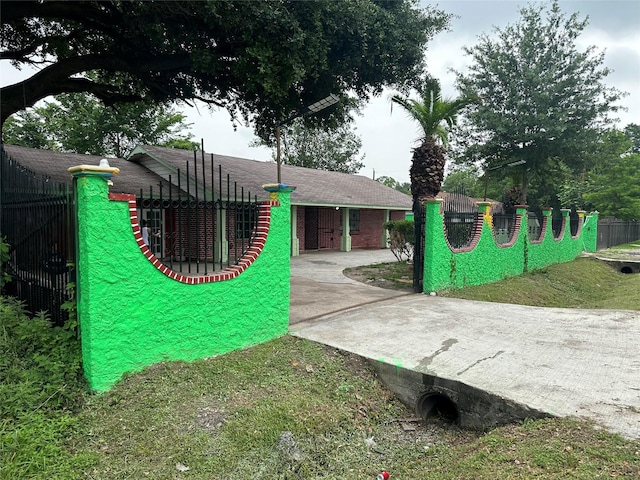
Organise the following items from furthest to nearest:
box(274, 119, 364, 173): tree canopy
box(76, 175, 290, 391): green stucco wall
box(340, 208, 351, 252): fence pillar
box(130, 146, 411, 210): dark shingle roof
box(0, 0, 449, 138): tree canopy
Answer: box(274, 119, 364, 173): tree canopy
box(340, 208, 351, 252): fence pillar
box(130, 146, 411, 210): dark shingle roof
box(0, 0, 449, 138): tree canopy
box(76, 175, 290, 391): green stucco wall

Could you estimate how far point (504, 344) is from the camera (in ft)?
17.2

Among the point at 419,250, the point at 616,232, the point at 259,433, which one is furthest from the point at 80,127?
the point at 616,232

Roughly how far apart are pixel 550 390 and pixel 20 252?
657 cm

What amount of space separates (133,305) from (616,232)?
27178 mm

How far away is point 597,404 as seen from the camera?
3.50 metres

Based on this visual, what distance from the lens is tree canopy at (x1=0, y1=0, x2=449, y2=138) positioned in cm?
675

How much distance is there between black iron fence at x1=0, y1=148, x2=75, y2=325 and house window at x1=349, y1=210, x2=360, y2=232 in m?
16.1

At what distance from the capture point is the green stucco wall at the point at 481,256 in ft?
28.3

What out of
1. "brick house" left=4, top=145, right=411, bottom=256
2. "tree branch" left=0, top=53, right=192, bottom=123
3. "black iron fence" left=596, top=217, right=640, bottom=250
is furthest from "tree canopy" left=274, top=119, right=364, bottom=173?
"tree branch" left=0, top=53, right=192, bottom=123

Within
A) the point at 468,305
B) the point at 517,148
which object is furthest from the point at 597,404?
the point at 517,148

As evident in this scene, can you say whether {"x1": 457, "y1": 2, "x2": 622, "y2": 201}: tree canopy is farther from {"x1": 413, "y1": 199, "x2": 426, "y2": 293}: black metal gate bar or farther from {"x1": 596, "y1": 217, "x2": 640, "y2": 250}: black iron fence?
{"x1": 413, "y1": 199, "x2": 426, "y2": 293}: black metal gate bar

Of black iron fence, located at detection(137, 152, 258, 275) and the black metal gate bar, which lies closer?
black iron fence, located at detection(137, 152, 258, 275)

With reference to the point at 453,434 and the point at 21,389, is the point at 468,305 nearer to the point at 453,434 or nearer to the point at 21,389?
the point at 453,434

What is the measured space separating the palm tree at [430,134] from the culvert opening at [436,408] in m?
6.84
